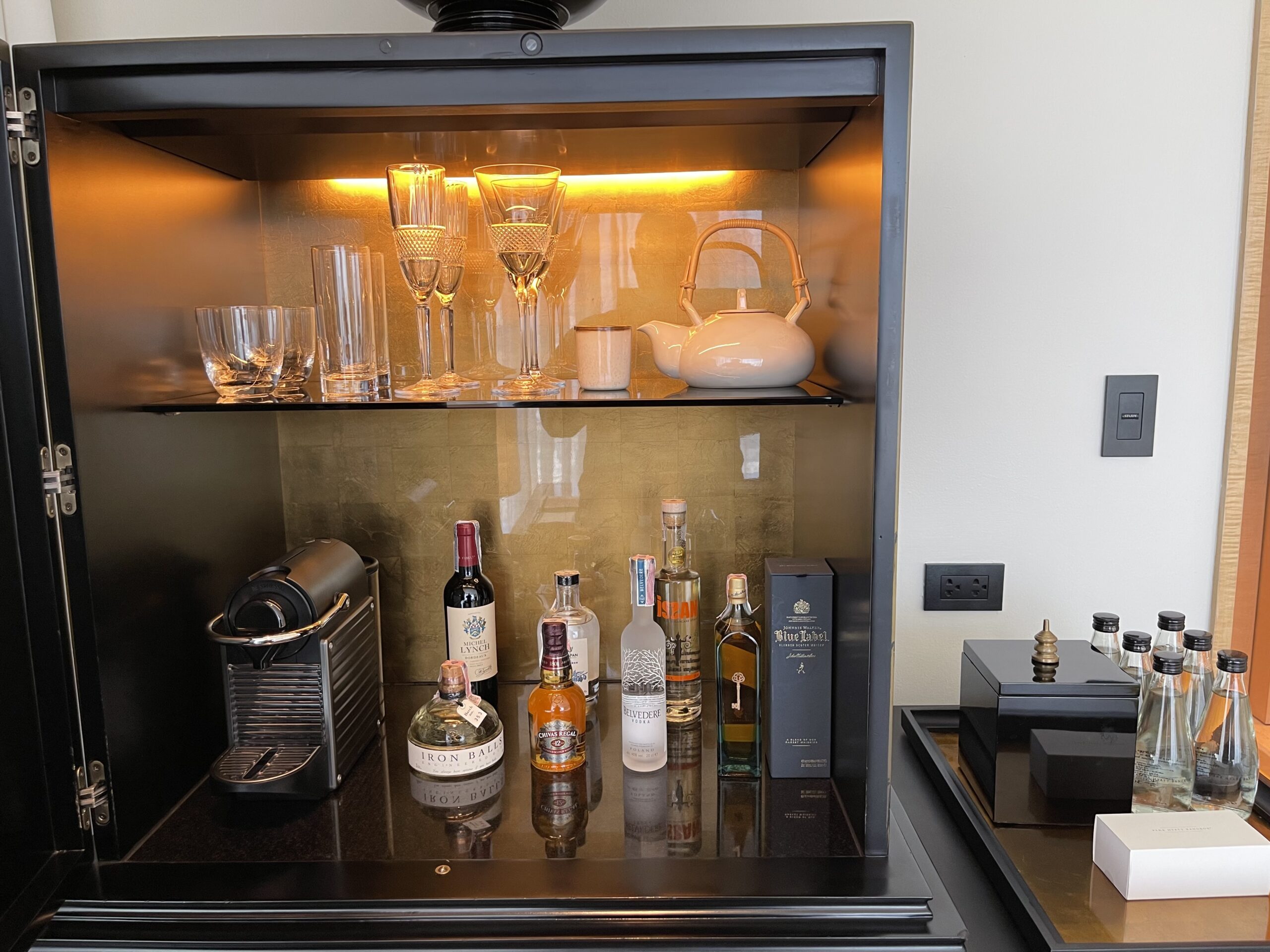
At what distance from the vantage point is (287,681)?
116 cm

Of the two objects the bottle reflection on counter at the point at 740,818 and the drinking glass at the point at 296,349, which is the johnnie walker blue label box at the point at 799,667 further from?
the drinking glass at the point at 296,349

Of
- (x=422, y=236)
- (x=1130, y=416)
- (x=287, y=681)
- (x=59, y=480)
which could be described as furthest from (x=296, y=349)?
(x=1130, y=416)

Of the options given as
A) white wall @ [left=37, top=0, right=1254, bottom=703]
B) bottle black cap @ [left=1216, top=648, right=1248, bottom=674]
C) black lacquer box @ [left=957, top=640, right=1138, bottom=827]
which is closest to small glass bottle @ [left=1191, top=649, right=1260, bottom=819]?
bottle black cap @ [left=1216, top=648, right=1248, bottom=674]

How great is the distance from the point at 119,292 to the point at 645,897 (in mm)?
912

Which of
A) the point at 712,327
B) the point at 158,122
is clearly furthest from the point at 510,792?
the point at 158,122

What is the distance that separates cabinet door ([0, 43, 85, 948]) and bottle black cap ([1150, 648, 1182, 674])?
1.26m

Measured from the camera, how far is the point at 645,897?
3.12 feet

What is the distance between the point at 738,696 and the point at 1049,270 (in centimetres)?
83

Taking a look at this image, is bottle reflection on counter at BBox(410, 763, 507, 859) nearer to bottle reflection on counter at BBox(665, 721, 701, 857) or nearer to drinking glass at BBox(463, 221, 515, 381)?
bottle reflection on counter at BBox(665, 721, 701, 857)

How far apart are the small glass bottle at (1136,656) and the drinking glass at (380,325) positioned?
3.32 ft

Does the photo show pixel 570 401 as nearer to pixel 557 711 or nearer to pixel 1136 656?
pixel 557 711

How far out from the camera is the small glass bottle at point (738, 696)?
1.21 m

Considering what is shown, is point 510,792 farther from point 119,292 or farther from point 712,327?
point 119,292

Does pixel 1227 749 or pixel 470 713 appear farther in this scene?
pixel 470 713
